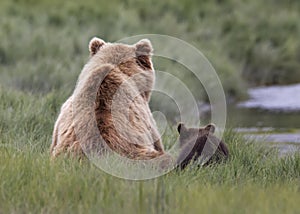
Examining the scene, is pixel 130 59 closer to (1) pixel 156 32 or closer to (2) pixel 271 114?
(2) pixel 271 114

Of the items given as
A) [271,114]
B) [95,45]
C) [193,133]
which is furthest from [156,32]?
[193,133]

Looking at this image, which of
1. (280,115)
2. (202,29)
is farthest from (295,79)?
(280,115)

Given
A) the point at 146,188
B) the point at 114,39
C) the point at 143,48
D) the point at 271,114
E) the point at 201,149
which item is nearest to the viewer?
the point at 146,188

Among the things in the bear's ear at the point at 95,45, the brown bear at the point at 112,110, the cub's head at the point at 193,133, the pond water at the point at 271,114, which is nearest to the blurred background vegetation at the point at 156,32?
the pond water at the point at 271,114

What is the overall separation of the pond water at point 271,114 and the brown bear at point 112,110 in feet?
7.51

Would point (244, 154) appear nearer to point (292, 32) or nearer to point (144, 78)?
point (144, 78)

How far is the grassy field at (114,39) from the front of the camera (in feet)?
16.3

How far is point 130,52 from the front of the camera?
6590 millimetres

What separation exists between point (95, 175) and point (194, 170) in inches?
33.2

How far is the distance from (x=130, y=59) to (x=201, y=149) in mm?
924

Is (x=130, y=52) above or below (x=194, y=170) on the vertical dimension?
above

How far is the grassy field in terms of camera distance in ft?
16.3

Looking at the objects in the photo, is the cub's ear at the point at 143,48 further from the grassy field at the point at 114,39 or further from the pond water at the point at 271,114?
the pond water at the point at 271,114

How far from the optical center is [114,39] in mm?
Result: 15750
